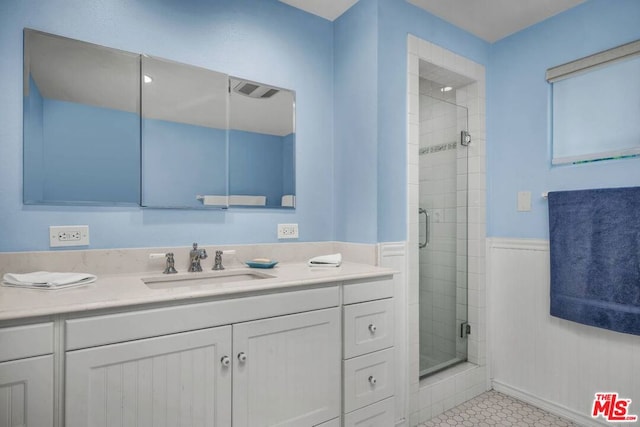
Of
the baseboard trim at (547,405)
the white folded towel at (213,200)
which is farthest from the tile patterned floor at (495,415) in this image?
the white folded towel at (213,200)

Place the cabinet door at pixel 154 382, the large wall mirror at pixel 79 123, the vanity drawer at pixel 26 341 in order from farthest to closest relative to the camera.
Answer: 1. the large wall mirror at pixel 79 123
2. the cabinet door at pixel 154 382
3. the vanity drawer at pixel 26 341

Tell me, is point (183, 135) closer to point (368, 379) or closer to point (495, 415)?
point (368, 379)

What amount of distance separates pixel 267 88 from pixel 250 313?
134 cm

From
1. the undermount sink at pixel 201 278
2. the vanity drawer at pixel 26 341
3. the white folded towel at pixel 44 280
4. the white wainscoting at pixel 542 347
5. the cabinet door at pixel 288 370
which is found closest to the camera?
the vanity drawer at pixel 26 341

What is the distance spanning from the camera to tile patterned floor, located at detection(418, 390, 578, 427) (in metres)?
2.08

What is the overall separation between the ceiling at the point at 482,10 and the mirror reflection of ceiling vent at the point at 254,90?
1.84ft

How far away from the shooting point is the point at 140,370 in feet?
3.82

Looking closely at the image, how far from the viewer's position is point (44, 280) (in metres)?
1.27

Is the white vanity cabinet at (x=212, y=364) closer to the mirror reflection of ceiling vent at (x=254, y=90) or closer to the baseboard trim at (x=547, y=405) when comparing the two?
the mirror reflection of ceiling vent at (x=254, y=90)

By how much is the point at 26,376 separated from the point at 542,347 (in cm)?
266

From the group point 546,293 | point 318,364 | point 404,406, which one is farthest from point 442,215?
point 318,364

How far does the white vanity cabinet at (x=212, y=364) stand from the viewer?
1.10 m

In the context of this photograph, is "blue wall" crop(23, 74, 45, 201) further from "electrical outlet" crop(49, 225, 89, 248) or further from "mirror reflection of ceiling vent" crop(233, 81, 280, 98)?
"mirror reflection of ceiling vent" crop(233, 81, 280, 98)

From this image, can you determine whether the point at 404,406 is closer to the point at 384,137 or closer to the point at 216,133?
the point at 384,137
